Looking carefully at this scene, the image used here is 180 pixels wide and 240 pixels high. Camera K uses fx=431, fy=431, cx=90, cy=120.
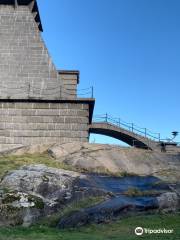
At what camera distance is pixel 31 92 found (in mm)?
26859

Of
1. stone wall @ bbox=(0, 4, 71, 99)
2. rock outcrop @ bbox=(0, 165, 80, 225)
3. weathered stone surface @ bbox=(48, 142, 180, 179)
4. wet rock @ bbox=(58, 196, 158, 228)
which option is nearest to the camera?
wet rock @ bbox=(58, 196, 158, 228)

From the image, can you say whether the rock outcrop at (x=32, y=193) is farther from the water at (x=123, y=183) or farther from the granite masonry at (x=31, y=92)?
the granite masonry at (x=31, y=92)

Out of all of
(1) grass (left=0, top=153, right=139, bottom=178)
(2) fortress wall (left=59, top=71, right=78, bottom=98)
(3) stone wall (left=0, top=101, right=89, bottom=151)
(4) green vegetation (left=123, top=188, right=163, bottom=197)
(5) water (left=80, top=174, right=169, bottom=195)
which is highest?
(2) fortress wall (left=59, top=71, right=78, bottom=98)

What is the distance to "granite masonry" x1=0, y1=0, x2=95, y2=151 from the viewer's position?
83.0 ft

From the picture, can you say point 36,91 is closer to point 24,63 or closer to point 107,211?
point 24,63

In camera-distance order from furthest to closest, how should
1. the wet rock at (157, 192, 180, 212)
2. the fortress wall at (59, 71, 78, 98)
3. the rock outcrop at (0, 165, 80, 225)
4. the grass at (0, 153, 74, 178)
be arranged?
the fortress wall at (59, 71, 78, 98)
the grass at (0, 153, 74, 178)
the wet rock at (157, 192, 180, 212)
the rock outcrop at (0, 165, 80, 225)

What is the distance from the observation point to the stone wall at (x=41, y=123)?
25.2 meters

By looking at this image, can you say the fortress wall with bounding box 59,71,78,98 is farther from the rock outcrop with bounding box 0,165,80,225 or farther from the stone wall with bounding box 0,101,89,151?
the rock outcrop with bounding box 0,165,80,225

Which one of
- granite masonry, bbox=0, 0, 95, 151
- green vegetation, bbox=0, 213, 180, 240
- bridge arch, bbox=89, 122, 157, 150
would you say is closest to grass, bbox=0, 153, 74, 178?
granite masonry, bbox=0, 0, 95, 151

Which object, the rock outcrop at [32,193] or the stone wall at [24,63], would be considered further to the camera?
the stone wall at [24,63]

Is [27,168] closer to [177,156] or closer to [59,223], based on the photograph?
[59,223]

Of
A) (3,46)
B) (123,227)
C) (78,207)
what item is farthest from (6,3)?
(123,227)

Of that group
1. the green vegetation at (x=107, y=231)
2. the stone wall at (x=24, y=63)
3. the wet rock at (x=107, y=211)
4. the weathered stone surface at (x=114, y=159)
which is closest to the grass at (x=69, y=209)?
the wet rock at (x=107, y=211)

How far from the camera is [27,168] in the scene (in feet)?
56.9
